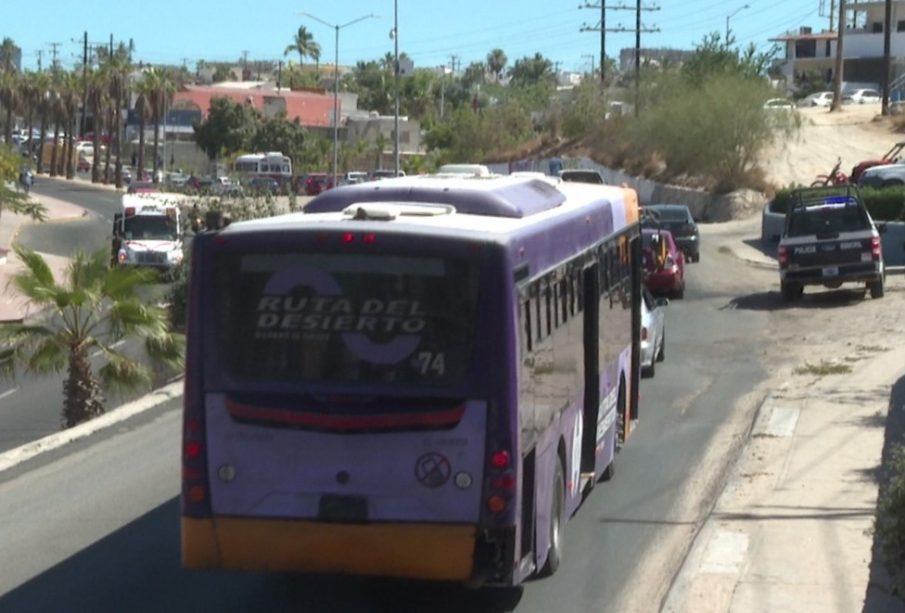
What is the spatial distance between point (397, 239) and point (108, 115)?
363ft

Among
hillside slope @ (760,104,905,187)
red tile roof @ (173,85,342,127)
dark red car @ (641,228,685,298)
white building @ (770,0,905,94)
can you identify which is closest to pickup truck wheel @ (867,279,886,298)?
dark red car @ (641,228,685,298)

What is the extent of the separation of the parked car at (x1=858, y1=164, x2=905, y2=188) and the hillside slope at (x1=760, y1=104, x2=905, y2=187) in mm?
12553

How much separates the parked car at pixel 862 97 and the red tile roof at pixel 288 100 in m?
Result: 51.1

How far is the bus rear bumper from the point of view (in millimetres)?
8875

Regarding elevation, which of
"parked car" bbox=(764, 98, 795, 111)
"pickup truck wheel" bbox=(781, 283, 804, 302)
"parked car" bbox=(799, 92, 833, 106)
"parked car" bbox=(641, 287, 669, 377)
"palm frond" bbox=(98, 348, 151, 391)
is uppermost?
"parked car" bbox=(799, 92, 833, 106)

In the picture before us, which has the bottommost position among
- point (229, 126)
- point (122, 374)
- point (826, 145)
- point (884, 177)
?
point (122, 374)

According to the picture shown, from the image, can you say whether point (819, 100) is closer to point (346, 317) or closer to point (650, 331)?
point (650, 331)

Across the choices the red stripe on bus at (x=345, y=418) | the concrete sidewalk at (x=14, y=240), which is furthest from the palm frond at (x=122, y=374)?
the concrete sidewalk at (x=14, y=240)

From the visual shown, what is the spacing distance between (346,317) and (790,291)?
2407 cm

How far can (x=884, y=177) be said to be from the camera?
5338cm

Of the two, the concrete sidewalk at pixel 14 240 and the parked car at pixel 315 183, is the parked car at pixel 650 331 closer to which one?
the concrete sidewalk at pixel 14 240

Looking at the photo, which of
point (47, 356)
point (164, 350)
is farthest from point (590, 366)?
point (47, 356)

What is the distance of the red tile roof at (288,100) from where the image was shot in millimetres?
139000

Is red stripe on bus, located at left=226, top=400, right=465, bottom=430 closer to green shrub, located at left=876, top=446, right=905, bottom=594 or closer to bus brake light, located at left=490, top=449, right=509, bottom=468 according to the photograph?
bus brake light, located at left=490, top=449, right=509, bottom=468
